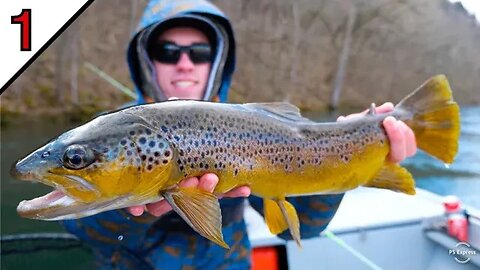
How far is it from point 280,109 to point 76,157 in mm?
744

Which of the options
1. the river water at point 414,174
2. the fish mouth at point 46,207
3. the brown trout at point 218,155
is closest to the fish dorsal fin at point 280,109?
the brown trout at point 218,155

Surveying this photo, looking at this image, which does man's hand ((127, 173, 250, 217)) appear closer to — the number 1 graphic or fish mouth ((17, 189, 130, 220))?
fish mouth ((17, 189, 130, 220))

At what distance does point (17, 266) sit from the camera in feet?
14.9

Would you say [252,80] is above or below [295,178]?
below

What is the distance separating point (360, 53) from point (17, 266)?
2371cm

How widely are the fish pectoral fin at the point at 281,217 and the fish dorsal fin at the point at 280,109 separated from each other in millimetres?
298

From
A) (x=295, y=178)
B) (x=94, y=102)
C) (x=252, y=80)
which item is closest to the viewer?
(x=295, y=178)

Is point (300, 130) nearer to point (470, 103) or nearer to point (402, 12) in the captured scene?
point (470, 103)

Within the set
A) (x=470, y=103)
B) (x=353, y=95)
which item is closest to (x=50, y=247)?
(x=470, y=103)

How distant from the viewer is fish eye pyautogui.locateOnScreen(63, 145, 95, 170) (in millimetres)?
1361

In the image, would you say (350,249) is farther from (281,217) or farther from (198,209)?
(198,209)

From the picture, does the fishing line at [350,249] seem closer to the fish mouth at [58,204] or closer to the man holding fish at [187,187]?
the man holding fish at [187,187]

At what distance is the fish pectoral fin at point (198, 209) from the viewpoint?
4.76ft

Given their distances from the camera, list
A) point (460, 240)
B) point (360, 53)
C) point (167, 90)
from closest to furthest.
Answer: point (167, 90), point (460, 240), point (360, 53)
